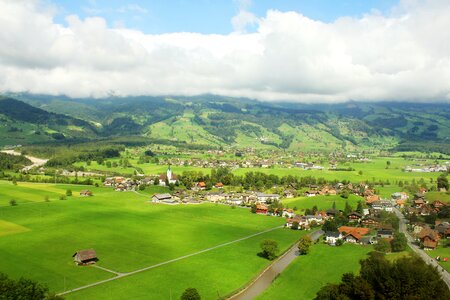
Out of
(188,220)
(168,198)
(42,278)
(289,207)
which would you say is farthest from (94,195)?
(42,278)

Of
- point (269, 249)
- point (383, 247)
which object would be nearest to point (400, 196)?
point (383, 247)

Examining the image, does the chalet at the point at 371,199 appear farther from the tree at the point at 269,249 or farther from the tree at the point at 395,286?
the tree at the point at 395,286

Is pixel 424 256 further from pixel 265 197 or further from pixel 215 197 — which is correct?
pixel 215 197

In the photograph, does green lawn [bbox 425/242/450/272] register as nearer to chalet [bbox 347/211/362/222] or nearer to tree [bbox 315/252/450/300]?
tree [bbox 315/252/450/300]

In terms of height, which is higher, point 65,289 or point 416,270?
point 416,270

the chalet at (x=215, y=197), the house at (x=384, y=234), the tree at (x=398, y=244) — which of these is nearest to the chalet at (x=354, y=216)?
the house at (x=384, y=234)

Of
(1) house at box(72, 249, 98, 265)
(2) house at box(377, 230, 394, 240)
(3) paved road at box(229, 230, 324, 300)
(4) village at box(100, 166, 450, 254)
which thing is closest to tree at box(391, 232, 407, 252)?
(4) village at box(100, 166, 450, 254)

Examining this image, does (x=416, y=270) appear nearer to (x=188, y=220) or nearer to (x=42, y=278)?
(x=42, y=278)
